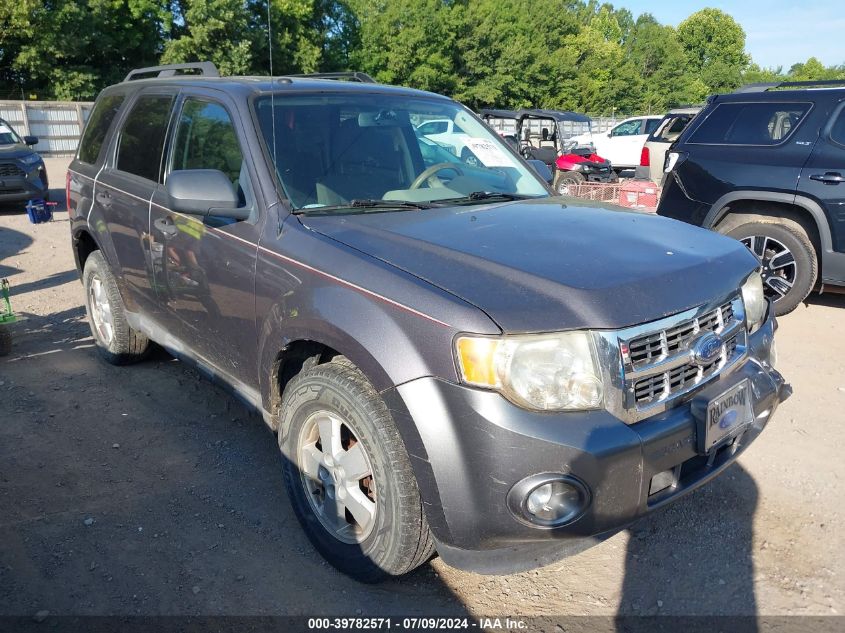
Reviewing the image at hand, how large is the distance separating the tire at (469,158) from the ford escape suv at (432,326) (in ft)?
0.17

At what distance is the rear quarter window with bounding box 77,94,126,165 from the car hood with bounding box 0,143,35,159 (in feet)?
26.9

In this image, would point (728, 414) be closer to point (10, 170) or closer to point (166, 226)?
point (166, 226)

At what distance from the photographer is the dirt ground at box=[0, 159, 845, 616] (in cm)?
266

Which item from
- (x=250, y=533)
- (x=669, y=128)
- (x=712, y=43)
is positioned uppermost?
(x=712, y=43)

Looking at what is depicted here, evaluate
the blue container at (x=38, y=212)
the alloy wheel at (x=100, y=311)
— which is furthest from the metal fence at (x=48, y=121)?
the alloy wheel at (x=100, y=311)

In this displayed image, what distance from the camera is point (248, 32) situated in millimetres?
35375

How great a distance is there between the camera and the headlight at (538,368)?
212cm

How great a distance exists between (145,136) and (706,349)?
3.36 m

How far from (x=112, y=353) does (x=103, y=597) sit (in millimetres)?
2543

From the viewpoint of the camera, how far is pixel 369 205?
305 cm

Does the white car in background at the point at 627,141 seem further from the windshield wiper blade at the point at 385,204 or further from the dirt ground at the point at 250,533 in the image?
the windshield wiper blade at the point at 385,204

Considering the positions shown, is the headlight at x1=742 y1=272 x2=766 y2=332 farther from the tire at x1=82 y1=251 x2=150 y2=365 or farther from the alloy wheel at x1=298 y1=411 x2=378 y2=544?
the tire at x1=82 y1=251 x2=150 y2=365

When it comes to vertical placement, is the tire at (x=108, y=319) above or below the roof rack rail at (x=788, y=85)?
below

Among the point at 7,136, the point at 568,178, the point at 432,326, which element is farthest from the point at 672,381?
the point at 7,136
